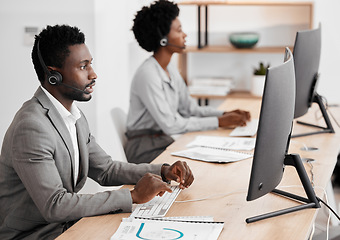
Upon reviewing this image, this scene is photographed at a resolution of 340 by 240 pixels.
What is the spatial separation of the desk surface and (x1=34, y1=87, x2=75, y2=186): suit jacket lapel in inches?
11.2

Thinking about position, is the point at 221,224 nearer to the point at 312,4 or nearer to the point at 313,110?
the point at 313,110

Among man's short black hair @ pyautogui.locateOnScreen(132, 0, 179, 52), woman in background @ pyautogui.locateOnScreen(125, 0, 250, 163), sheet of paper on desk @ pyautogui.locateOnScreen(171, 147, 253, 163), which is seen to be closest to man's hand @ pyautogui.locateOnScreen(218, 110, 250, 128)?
woman in background @ pyautogui.locateOnScreen(125, 0, 250, 163)

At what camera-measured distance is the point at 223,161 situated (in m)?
2.22

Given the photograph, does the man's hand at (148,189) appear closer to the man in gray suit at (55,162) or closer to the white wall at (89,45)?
the man in gray suit at (55,162)

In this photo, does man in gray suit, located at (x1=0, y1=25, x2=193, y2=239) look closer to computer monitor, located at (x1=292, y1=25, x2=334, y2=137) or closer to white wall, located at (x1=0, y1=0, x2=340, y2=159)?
computer monitor, located at (x1=292, y1=25, x2=334, y2=137)

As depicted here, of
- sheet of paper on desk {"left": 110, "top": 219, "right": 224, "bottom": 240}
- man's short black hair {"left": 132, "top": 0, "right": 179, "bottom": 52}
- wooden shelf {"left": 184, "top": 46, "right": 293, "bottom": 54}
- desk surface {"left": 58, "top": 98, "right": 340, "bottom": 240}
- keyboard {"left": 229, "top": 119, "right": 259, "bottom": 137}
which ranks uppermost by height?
man's short black hair {"left": 132, "top": 0, "right": 179, "bottom": 52}

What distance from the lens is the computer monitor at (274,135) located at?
1.48 meters

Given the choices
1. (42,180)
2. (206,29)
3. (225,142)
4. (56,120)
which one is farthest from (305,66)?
(206,29)

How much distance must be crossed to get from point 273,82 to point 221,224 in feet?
1.39

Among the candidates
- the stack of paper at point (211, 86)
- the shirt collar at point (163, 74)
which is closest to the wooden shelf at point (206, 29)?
the stack of paper at point (211, 86)

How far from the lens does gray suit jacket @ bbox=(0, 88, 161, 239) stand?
5.33 ft

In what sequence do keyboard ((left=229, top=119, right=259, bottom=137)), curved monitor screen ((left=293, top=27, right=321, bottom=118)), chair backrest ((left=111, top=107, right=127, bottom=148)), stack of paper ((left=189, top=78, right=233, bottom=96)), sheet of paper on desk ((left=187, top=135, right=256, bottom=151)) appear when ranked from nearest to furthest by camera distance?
curved monitor screen ((left=293, top=27, right=321, bottom=118)) → sheet of paper on desk ((left=187, top=135, right=256, bottom=151)) → keyboard ((left=229, top=119, right=259, bottom=137)) → chair backrest ((left=111, top=107, right=127, bottom=148)) → stack of paper ((left=189, top=78, right=233, bottom=96))

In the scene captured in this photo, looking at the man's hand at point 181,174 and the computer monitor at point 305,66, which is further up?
the computer monitor at point 305,66

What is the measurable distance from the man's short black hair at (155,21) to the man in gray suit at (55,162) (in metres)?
1.26
